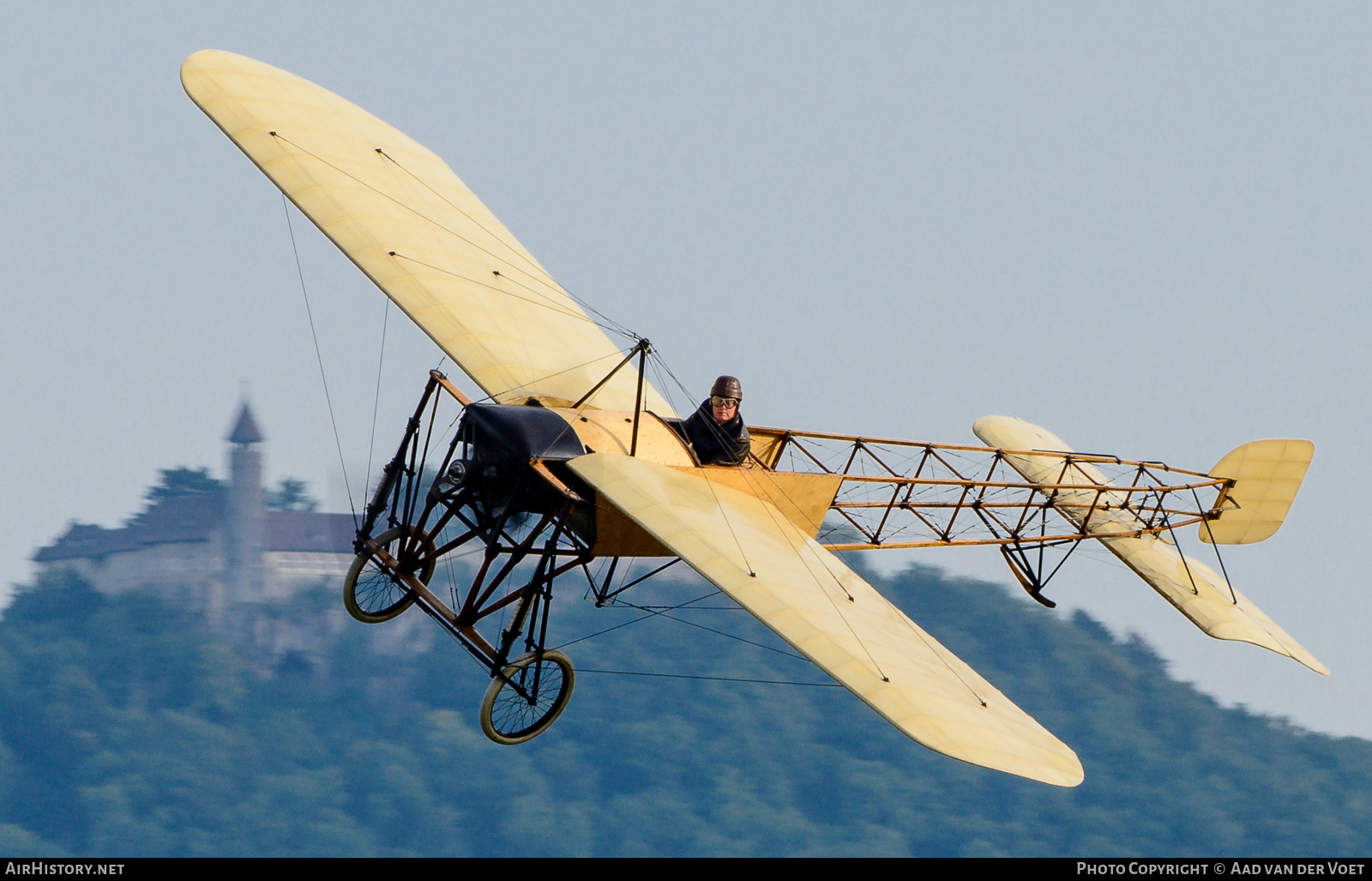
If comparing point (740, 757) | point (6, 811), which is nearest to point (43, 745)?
point (6, 811)

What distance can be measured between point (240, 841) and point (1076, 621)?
80.0 m

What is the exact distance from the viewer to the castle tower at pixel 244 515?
127 m

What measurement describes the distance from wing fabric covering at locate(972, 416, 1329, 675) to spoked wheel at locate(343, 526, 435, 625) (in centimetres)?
1016

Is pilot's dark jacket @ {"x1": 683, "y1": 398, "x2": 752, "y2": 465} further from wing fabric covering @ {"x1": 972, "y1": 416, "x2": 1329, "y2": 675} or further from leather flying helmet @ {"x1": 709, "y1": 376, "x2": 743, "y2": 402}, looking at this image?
wing fabric covering @ {"x1": 972, "y1": 416, "x2": 1329, "y2": 675}

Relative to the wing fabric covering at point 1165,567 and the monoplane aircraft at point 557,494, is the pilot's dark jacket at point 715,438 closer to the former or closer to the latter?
the monoplane aircraft at point 557,494

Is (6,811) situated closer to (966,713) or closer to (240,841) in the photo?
(240,841)

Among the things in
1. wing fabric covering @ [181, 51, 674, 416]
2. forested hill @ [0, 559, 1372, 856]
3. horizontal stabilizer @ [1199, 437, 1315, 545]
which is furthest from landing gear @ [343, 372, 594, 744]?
forested hill @ [0, 559, 1372, 856]

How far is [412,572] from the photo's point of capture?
50.6 ft

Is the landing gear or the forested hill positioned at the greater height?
the landing gear

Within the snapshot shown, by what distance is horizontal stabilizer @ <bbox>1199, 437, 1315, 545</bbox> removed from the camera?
23.3m

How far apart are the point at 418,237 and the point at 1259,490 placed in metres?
15.3

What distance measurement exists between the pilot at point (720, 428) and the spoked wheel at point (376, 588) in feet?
11.1

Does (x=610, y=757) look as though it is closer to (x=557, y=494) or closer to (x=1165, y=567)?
(x=1165, y=567)

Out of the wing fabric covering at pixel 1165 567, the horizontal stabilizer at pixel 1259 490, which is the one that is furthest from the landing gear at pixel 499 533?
the horizontal stabilizer at pixel 1259 490
